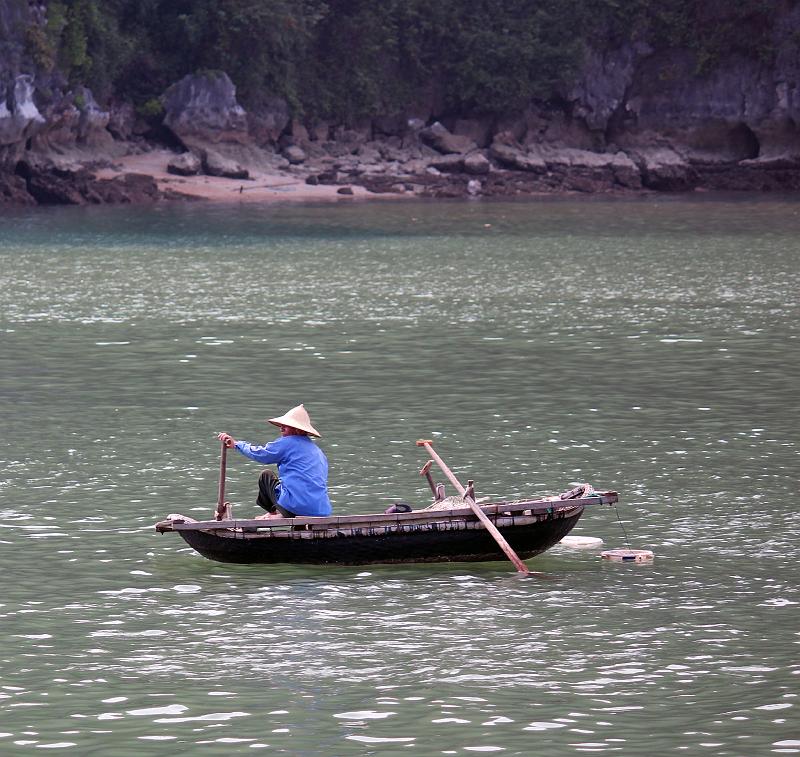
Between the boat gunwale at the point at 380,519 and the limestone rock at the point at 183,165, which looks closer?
the boat gunwale at the point at 380,519

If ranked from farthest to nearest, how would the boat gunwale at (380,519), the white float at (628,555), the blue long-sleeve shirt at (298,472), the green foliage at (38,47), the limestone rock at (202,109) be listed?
the limestone rock at (202,109)
the green foliage at (38,47)
the white float at (628,555)
the blue long-sleeve shirt at (298,472)
the boat gunwale at (380,519)

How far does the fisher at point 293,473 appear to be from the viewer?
528 inches

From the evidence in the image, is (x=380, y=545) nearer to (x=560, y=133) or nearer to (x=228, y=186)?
(x=228, y=186)

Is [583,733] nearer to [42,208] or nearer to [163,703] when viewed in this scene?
[163,703]

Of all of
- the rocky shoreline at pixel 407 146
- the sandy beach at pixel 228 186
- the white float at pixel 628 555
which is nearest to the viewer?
the white float at pixel 628 555

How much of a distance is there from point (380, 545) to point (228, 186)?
56.7 metres

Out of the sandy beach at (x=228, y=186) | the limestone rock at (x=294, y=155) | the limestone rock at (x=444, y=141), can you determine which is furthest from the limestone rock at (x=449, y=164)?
the limestone rock at (x=294, y=155)

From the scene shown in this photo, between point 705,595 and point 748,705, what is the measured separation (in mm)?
2402

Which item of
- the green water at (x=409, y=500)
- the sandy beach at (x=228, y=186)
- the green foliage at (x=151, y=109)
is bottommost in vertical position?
the green water at (x=409, y=500)

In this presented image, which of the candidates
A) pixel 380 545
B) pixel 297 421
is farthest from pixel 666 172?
pixel 380 545

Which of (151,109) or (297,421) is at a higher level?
(151,109)

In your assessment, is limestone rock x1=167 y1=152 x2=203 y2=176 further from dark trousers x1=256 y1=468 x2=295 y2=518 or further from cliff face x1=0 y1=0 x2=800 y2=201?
dark trousers x1=256 y1=468 x2=295 y2=518

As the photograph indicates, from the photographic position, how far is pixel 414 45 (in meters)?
78.6

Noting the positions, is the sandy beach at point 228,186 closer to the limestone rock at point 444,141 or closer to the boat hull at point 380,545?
the limestone rock at point 444,141
